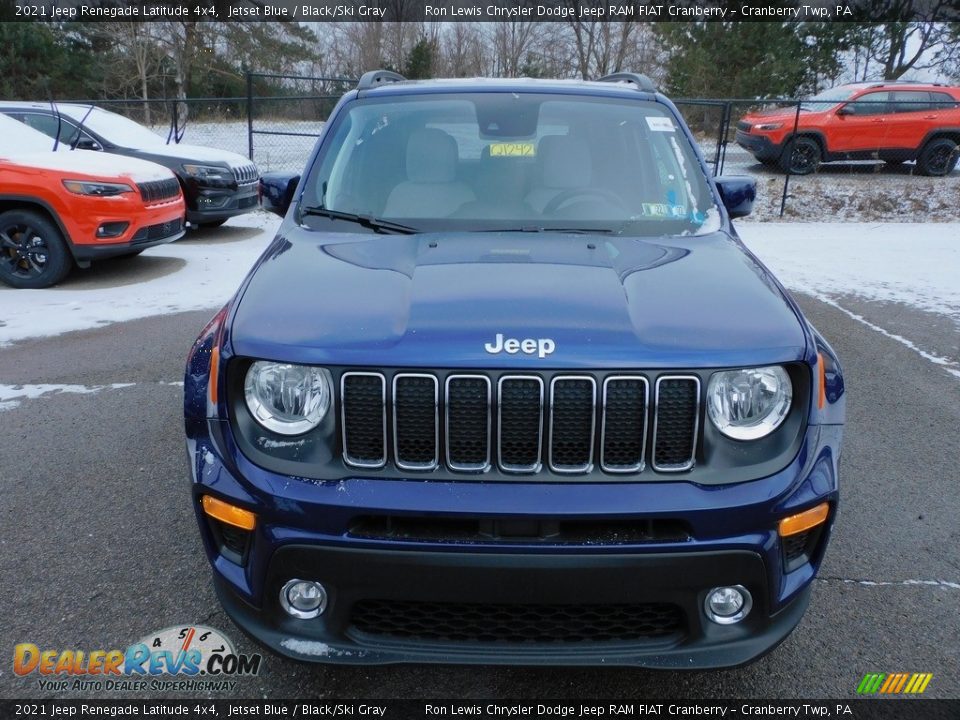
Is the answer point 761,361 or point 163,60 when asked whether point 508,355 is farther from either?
point 163,60

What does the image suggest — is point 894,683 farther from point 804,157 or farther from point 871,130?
point 871,130

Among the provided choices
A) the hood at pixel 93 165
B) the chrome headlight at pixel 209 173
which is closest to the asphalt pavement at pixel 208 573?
the hood at pixel 93 165

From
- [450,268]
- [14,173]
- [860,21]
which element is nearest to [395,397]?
[450,268]

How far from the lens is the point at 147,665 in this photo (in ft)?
8.29

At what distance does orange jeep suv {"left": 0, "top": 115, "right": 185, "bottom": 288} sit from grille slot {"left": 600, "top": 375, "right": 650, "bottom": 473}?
6.95 metres

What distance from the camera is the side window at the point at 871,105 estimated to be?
16.0m

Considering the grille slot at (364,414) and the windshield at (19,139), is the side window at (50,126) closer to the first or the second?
the windshield at (19,139)

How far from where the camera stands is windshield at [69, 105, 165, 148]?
9.74 m

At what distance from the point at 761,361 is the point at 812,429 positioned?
0.26 meters

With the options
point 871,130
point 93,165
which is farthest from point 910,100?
point 93,165

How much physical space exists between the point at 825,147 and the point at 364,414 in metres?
16.5

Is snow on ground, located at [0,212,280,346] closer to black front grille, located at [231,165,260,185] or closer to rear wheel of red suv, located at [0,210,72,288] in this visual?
rear wheel of red suv, located at [0,210,72,288]

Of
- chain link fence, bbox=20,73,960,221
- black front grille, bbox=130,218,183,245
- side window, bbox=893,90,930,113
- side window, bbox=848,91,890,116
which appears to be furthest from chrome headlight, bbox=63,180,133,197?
side window, bbox=893,90,930,113

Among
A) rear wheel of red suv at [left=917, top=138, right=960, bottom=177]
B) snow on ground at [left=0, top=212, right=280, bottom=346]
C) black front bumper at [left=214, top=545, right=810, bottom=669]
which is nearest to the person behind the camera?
black front bumper at [left=214, top=545, right=810, bottom=669]
